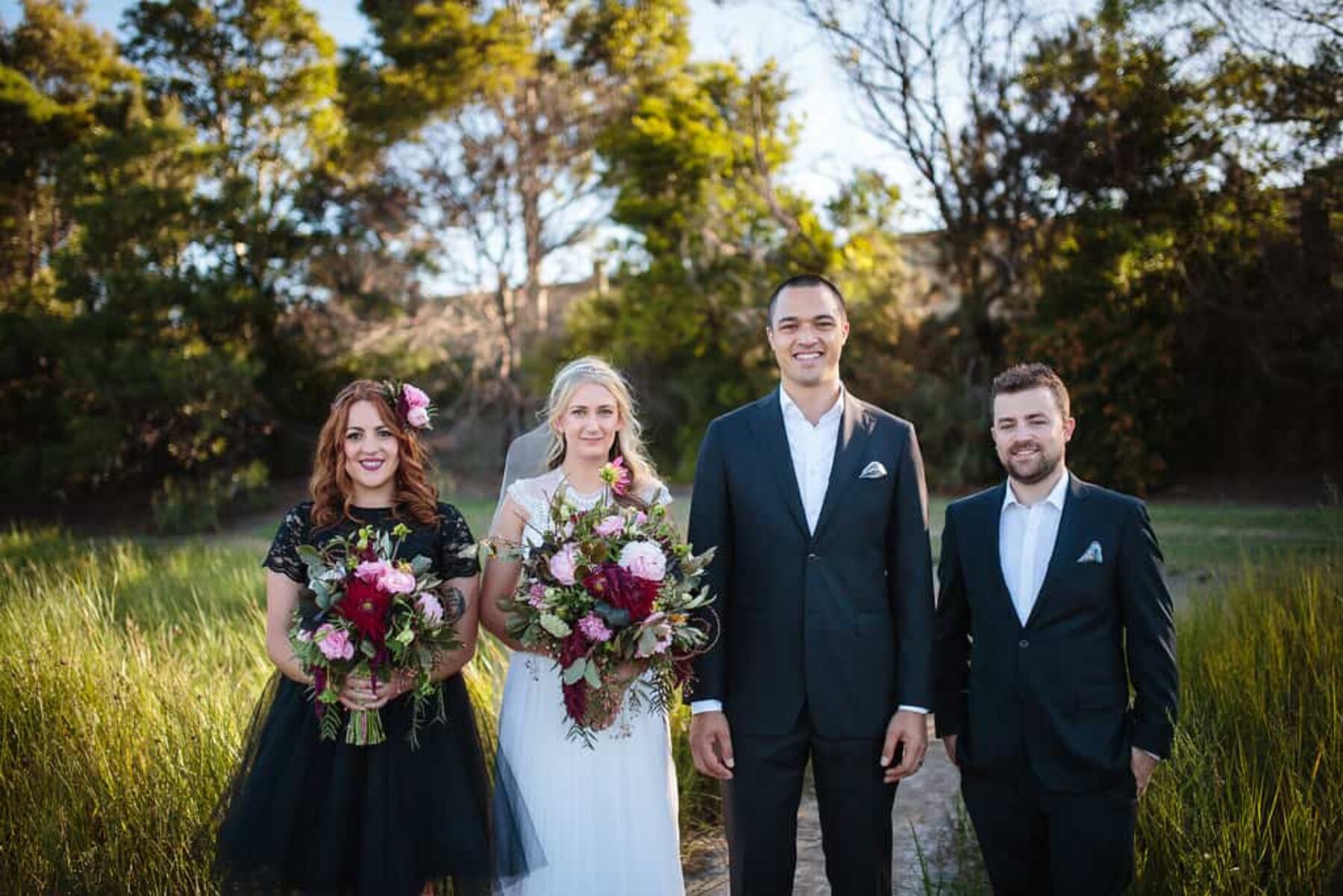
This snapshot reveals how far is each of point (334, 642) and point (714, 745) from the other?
1.17m

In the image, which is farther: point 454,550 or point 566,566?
point 454,550

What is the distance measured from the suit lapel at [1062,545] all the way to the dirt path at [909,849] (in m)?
1.31

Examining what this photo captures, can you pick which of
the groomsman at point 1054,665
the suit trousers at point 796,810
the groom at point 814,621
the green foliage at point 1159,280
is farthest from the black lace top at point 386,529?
the green foliage at point 1159,280

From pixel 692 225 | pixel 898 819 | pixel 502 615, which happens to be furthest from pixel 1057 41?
pixel 502 615

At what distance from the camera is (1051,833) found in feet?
9.75

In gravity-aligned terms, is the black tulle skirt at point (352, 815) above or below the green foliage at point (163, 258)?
below

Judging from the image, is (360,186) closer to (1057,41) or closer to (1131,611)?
(1057,41)

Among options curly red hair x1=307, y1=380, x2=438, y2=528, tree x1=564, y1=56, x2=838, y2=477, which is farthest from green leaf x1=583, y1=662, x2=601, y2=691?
tree x1=564, y1=56, x2=838, y2=477

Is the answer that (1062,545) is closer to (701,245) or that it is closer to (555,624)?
(555,624)

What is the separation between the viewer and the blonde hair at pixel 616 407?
3760 mm

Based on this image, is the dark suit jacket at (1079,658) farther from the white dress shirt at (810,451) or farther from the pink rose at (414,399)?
the pink rose at (414,399)

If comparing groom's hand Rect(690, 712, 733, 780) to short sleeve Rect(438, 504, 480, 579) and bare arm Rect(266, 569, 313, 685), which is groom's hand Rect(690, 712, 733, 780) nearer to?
short sleeve Rect(438, 504, 480, 579)

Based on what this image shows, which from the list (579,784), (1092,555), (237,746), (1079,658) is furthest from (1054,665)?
(237,746)

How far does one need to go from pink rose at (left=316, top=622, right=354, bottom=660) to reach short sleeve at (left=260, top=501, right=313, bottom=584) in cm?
48
